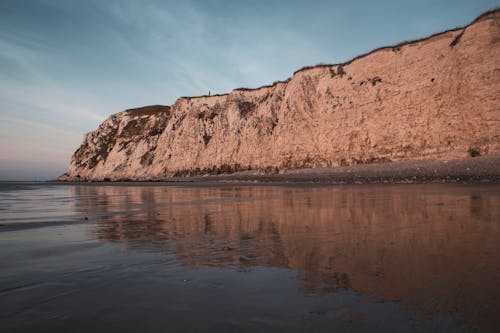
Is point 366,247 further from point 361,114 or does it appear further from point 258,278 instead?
point 361,114

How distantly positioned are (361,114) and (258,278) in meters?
26.3

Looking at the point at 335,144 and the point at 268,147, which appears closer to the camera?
the point at 335,144

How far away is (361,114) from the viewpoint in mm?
26891

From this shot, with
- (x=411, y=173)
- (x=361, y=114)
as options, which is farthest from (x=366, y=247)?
(x=361, y=114)

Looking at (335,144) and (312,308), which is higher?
(335,144)

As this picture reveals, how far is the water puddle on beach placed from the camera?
76.2 inches

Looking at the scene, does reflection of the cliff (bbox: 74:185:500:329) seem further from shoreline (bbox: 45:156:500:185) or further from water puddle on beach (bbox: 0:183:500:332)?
shoreline (bbox: 45:156:500:185)

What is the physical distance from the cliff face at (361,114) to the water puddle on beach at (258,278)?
19226 millimetres

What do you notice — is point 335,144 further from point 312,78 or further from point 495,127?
point 495,127

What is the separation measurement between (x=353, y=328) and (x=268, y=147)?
108ft

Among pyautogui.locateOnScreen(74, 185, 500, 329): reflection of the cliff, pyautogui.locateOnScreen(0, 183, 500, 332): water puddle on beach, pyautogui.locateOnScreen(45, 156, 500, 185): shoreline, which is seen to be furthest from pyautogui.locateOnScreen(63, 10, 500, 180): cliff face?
pyautogui.locateOnScreen(0, 183, 500, 332): water puddle on beach

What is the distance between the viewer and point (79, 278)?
283 centimetres

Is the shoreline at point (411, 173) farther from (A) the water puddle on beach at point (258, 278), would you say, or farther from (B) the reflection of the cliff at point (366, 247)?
(A) the water puddle on beach at point (258, 278)

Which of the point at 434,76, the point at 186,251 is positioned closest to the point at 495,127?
the point at 434,76
